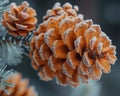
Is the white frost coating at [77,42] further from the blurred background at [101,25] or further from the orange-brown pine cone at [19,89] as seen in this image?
the blurred background at [101,25]

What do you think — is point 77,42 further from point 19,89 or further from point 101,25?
point 101,25

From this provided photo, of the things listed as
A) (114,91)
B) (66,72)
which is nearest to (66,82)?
(66,72)

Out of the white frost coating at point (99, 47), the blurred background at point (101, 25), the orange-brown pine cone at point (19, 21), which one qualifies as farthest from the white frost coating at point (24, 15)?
the blurred background at point (101, 25)

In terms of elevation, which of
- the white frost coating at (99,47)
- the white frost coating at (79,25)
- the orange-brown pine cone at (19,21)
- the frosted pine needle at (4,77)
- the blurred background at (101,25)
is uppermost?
the blurred background at (101,25)

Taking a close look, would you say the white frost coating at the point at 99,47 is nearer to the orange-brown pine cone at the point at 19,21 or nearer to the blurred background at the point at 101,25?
the orange-brown pine cone at the point at 19,21

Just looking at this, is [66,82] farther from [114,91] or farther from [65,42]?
[114,91]

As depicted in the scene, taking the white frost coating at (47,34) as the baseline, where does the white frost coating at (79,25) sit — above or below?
above

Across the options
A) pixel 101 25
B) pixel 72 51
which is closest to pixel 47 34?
pixel 72 51

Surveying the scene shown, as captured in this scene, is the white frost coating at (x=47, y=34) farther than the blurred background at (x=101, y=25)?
No
